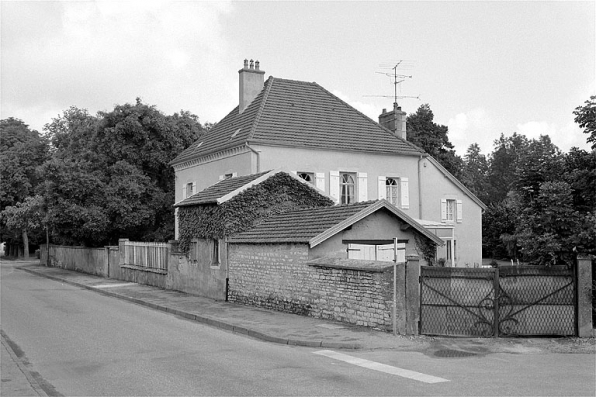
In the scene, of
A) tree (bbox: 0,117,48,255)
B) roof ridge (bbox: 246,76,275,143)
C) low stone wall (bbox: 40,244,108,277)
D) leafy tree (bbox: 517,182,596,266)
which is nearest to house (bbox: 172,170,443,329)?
leafy tree (bbox: 517,182,596,266)

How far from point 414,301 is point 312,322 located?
9.94 ft

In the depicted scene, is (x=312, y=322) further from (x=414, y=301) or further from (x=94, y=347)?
(x=94, y=347)

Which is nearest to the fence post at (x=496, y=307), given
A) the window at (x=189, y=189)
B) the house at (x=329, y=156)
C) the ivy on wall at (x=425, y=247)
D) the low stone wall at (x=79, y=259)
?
the ivy on wall at (x=425, y=247)

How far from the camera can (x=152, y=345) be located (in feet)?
40.7

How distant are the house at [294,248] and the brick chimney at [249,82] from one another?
10.9 metres

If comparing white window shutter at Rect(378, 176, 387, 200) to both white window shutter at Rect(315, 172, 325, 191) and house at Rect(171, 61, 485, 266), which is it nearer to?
house at Rect(171, 61, 485, 266)

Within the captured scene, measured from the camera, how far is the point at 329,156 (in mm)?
30656

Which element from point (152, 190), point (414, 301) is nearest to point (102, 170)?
point (152, 190)

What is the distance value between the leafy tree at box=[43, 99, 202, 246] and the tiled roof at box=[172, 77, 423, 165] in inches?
207

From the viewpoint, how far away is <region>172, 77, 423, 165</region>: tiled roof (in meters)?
29.9

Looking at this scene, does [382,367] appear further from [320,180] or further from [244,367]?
[320,180]

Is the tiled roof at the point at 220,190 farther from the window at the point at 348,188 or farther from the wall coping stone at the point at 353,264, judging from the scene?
the window at the point at 348,188

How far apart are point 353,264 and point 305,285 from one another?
2185mm

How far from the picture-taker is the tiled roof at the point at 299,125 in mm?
29938
